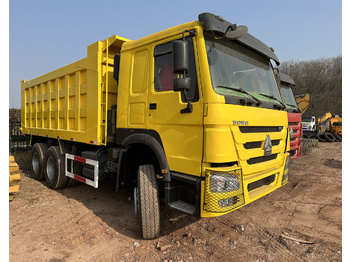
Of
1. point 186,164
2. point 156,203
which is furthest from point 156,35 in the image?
point 156,203

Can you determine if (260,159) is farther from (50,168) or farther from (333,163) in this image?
(333,163)

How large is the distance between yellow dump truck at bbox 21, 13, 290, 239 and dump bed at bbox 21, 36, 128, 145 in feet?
0.08

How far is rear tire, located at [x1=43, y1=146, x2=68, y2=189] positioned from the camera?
5531 millimetres

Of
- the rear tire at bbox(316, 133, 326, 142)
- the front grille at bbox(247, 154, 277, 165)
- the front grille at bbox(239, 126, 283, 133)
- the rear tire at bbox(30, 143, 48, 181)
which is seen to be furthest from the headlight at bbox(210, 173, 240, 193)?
the rear tire at bbox(316, 133, 326, 142)

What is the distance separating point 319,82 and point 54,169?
3724 cm

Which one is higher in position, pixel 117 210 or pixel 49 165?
pixel 49 165

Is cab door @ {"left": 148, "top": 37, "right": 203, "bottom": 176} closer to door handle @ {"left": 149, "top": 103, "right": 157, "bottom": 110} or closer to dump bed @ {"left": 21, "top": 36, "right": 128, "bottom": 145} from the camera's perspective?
door handle @ {"left": 149, "top": 103, "right": 157, "bottom": 110}

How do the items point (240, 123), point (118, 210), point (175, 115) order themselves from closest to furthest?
point (240, 123) → point (175, 115) → point (118, 210)

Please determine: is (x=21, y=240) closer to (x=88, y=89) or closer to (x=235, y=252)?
(x=88, y=89)

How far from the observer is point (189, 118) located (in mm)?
2830

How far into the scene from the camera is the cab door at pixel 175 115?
9.08 feet

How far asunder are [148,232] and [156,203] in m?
0.44

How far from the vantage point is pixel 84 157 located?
4.82 meters

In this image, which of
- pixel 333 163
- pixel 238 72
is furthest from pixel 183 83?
pixel 333 163
